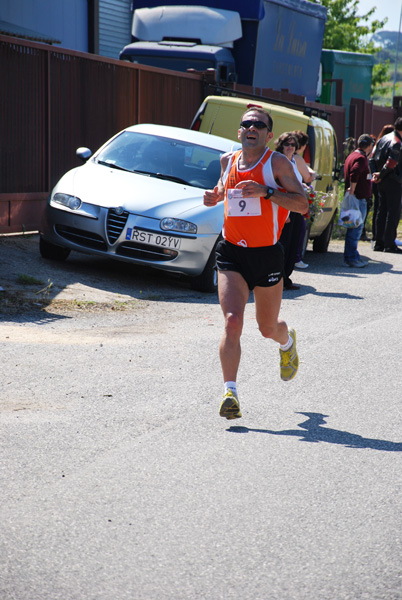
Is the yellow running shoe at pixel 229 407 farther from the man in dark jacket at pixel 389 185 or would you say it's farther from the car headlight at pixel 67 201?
the man in dark jacket at pixel 389 185

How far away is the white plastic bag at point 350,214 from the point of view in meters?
13.2

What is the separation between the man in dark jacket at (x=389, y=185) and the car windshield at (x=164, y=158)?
5057 mm

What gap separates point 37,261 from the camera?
35.7 ft

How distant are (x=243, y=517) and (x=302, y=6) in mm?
21363

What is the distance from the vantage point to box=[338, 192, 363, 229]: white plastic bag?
1322 cm

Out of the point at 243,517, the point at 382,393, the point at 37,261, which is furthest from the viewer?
the point at 37,261

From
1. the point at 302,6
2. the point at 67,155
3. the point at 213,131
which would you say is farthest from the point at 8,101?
the point at 302,6

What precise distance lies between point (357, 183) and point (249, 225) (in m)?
8.25

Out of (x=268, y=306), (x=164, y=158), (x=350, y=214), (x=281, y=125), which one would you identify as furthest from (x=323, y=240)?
(x=268, y=306)

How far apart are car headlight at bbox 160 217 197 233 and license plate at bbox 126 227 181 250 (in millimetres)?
102

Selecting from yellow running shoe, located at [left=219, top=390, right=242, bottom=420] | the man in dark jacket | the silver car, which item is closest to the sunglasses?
yellow running shoe, located at [left=219, top=390, right=242, bottom=420]

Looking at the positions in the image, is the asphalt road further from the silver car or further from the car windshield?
the car windshield

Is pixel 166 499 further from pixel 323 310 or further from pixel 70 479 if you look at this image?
pixel 323 310

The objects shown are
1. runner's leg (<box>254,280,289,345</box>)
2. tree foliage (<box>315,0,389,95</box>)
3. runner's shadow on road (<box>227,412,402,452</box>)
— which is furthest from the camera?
tree foliage (<box>315,0,389,95</box>)
